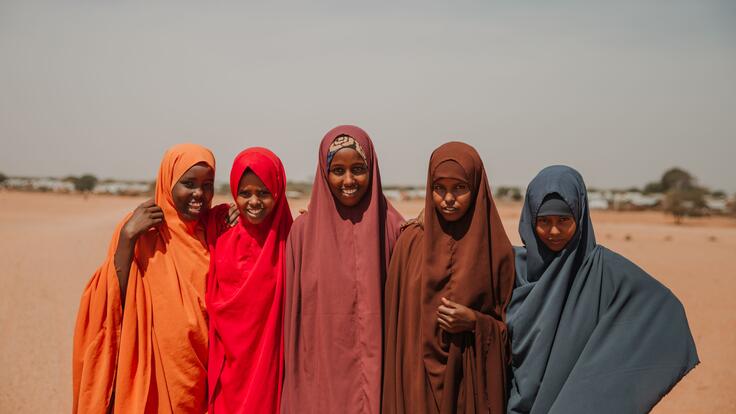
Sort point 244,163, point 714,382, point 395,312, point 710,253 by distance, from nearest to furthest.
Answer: point 395,312 → point 244,163 → point 714,382 → point 710,253

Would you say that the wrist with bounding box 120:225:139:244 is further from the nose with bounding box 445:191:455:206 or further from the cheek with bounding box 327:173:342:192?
the nose with bounding box 445:191:455:206

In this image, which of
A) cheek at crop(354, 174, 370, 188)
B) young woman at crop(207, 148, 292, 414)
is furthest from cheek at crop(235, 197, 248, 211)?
cheek at crop(354, 174, 370, 188)

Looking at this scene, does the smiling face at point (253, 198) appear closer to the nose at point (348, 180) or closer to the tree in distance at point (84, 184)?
the nose at point (348, 180)

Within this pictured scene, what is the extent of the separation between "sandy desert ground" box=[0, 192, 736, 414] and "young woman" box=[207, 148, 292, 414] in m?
3.35

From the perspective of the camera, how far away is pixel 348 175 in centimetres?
292

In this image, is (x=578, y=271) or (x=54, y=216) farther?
(x=54, y=216)

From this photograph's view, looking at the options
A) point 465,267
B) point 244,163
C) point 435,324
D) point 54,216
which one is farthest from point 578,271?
point 54,216

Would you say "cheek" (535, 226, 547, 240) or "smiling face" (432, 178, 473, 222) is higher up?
"smiling face" (432, 178, 473, 222)

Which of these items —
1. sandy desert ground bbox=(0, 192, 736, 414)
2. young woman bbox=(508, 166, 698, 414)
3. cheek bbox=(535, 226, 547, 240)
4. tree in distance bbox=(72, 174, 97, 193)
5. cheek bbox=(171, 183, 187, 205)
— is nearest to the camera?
young woman bbox=(508, 166, 698, 414)

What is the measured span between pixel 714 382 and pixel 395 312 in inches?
201

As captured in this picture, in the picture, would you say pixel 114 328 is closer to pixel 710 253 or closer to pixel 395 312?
pixel 395 312

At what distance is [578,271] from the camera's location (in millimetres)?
2746

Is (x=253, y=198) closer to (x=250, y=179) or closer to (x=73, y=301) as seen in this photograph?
(x=250, y=179)

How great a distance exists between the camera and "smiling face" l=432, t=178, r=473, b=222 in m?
2.73
